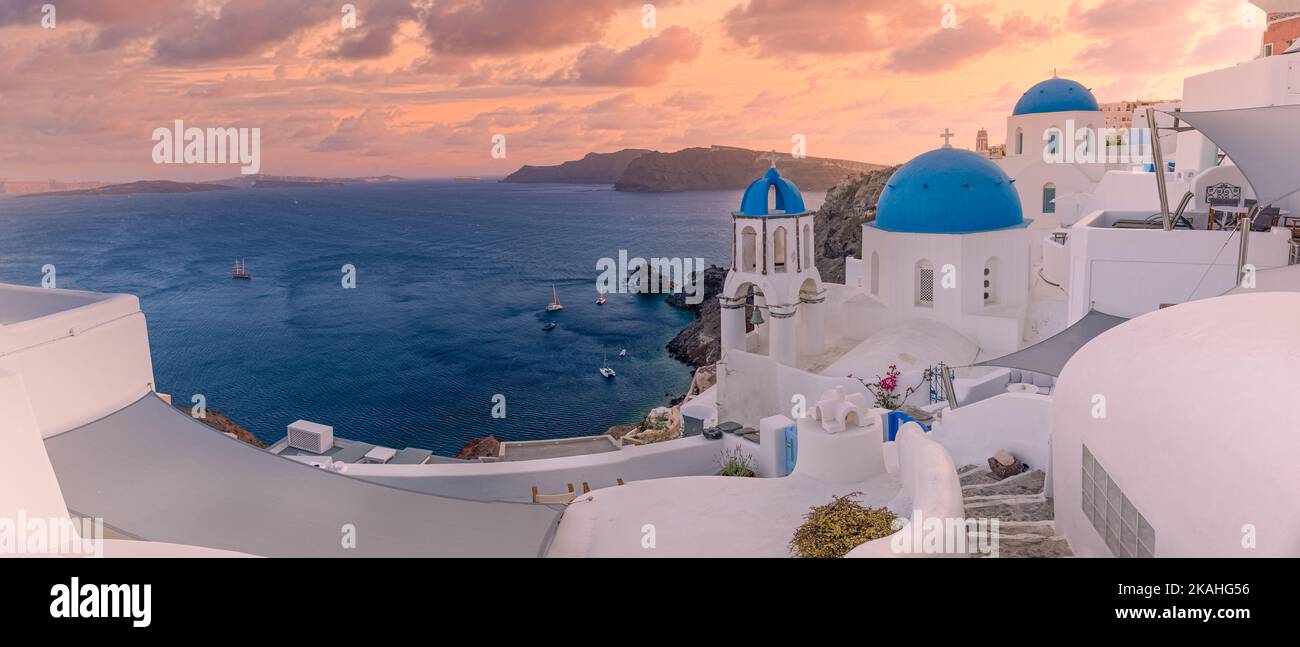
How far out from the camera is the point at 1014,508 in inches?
339

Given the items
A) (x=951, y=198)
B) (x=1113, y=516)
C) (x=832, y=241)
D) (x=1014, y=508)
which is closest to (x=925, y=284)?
(x=951, y=198)

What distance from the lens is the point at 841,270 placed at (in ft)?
152

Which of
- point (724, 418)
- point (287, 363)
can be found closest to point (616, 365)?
point (287, 363)

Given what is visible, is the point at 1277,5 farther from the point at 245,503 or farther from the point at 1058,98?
the point at 245,503

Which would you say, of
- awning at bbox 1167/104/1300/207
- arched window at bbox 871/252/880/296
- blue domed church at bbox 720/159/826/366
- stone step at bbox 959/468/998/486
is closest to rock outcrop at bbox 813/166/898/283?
arched window at bbox 871/252/880/296

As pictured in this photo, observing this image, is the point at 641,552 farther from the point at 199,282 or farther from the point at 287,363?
the point at 199,282

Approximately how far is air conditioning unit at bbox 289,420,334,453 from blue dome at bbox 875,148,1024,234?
14.3 metres

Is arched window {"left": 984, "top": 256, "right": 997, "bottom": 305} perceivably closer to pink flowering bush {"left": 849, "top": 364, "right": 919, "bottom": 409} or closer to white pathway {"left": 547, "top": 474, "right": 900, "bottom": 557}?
pink flowering bush {"left": 849, "top": 364, "right": 919, "bottom": 409}

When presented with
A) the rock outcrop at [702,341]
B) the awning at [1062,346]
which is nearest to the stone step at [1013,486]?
the awning at [1062,346]

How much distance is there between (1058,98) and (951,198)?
16.3 m

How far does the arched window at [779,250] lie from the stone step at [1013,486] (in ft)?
34.2

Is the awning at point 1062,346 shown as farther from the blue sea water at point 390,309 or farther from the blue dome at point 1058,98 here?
the blue sea water at point 390,309

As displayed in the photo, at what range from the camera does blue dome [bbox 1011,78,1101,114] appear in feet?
107
